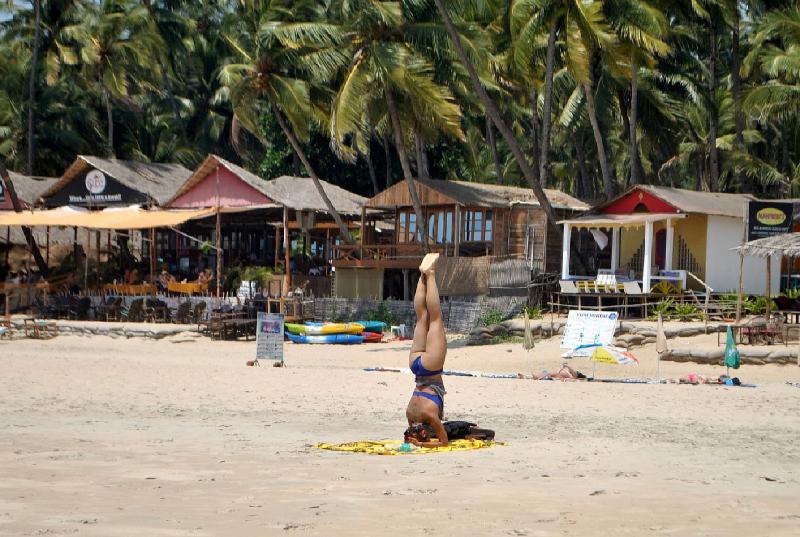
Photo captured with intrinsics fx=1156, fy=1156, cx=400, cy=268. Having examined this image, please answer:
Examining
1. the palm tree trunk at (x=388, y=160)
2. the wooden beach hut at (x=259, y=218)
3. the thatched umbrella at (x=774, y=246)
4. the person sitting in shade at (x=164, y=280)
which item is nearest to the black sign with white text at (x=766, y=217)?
the thatched umbrella at (x=774, y=246)

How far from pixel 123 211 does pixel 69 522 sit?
28.3 metres

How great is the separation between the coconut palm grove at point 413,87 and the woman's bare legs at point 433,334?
1789 centimetres

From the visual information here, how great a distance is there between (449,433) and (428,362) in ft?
2.45

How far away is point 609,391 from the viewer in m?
17.6

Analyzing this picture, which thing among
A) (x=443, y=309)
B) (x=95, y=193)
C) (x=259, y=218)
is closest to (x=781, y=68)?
(x=443, y=309)

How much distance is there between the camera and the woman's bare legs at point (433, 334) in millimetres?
11031

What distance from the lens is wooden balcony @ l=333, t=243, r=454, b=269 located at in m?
31.4

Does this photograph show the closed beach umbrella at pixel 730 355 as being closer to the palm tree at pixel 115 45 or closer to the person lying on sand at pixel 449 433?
the person lying on sand at pixel 449 433

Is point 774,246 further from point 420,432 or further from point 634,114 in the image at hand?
point 420,432

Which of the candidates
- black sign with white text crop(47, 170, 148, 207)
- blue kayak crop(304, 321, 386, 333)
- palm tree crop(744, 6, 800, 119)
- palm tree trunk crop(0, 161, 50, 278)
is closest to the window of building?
blue kayak crop(304, 321, 386, 333)

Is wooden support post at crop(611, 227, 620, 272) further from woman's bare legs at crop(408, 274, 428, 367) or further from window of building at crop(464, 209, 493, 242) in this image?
woman's bare legs at crop(408, 274, 428, 367)

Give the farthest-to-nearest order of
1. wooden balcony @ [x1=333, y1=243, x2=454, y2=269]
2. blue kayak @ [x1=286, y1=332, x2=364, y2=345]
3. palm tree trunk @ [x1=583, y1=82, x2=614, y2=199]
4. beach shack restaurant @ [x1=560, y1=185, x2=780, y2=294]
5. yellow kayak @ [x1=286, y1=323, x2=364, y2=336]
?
palm tree trunk @ [x1=583, y1=82, x2=614, y2=199], wooden balcony @ [x1=333, y1=243, x2=454, y2=269], beach shack restaurant @ [x1=560, y1=185, x2=780, y2=294], yellow kayak @ [x1=286, y1=323, x2=364, y2=336], blue kayak @ [x1=286, y1=332, x2=364, y2=345]

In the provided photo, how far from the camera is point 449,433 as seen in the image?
11195 mm

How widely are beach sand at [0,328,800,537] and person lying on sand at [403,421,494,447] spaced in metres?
0.33
